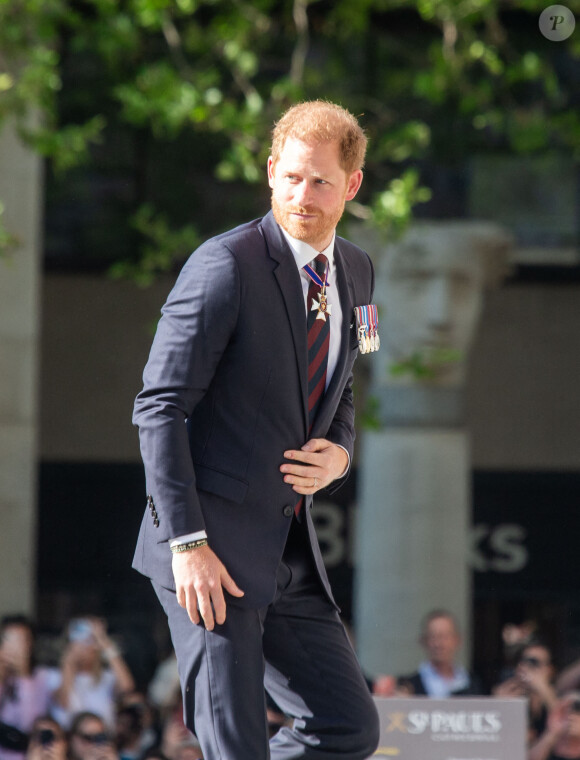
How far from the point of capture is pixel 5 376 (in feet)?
27.1

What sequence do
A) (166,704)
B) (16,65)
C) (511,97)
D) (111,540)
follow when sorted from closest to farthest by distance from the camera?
(166,704) < (16,65) < (511,97) < (111,540)

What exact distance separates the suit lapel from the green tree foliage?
4445 mm

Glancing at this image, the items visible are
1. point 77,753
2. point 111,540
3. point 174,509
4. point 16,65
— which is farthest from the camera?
point 111,540

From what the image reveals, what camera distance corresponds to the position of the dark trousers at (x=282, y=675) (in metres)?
2.86

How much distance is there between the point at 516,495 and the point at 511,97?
336cm

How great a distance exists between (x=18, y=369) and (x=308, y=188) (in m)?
5.69

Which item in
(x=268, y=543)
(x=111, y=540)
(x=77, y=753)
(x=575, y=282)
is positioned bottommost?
(x=77, y=753)

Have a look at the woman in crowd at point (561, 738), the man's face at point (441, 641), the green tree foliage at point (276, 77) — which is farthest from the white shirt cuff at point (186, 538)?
the green tree foliage at point (276, 77)

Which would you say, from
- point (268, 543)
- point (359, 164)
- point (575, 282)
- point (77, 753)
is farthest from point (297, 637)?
point (575, 282)

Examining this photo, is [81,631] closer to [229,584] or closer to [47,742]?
[47,742]

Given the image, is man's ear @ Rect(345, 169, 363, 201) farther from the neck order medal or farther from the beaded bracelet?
the beaded bracelet

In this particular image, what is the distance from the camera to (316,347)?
3.04 meters

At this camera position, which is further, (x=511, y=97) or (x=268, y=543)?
(x=511, y=97)

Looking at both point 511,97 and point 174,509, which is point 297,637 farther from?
point 511,97
